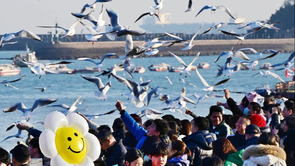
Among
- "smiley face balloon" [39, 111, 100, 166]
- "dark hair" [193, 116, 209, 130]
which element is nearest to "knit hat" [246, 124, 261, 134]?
"dark hair" [193, 116, 209, 130]

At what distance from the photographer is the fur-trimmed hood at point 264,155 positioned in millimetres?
7020

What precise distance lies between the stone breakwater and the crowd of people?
94.2m

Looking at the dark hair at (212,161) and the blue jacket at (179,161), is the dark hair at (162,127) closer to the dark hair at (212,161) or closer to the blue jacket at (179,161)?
the blue jacket at (179,161)

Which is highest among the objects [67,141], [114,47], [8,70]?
[67,141]

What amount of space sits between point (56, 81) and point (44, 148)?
64182 mm

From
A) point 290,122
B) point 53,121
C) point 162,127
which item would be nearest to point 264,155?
point 53,121

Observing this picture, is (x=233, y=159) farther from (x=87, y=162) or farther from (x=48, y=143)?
(x=48, y=143)

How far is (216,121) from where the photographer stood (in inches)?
408

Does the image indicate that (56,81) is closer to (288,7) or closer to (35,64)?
(35,64)

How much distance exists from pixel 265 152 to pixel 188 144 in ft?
5.47

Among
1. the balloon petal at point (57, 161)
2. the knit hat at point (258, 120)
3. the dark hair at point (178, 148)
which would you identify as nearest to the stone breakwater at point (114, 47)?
the knit hat at point (258, 120)

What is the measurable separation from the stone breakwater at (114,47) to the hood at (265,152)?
9698 centimetres

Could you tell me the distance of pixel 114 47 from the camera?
123500 mm

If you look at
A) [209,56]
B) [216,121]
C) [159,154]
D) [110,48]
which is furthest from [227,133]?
[209,56]
